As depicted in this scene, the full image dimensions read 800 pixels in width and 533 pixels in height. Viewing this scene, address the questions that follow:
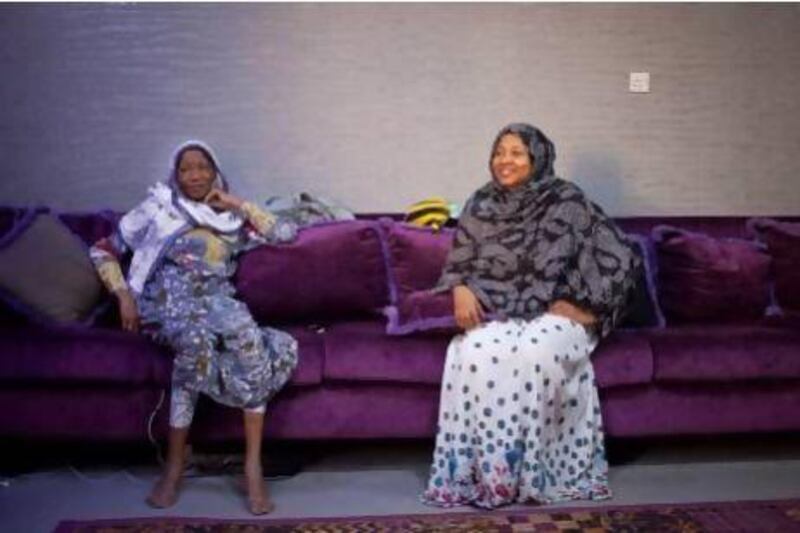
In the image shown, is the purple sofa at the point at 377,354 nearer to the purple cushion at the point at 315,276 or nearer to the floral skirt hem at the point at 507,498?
the purple cushion at the point at 315,276

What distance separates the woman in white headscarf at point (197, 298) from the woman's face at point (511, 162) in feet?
2.62

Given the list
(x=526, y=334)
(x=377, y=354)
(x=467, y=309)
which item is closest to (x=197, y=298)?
(x=377, y=354)

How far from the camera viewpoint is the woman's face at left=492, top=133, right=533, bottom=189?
2641mm

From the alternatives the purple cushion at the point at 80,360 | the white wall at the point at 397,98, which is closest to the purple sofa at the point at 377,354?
the purple cushion at the point at 80,360

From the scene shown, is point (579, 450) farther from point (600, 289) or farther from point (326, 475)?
point (326, 475)

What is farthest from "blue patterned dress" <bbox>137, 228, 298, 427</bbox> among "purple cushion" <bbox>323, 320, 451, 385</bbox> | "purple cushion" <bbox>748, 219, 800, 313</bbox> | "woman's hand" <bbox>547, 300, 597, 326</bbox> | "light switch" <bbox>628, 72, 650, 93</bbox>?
"light switch" <bbox>628, 72, 650, 93</bbox>

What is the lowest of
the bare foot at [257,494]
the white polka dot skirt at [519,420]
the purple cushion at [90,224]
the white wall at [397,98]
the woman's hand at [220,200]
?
the bare foot at [257,494]

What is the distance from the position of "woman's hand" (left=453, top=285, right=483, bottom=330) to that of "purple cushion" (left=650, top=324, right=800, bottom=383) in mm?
605

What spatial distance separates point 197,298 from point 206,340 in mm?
310

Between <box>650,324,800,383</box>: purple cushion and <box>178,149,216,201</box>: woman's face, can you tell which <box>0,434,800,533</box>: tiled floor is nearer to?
<box>650,324,800,383</box>: purple cushion

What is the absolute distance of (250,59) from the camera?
3.36 meters

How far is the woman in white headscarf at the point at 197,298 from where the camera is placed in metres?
2.32

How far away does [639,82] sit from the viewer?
3.52 meters

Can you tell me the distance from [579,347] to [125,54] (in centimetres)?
223
